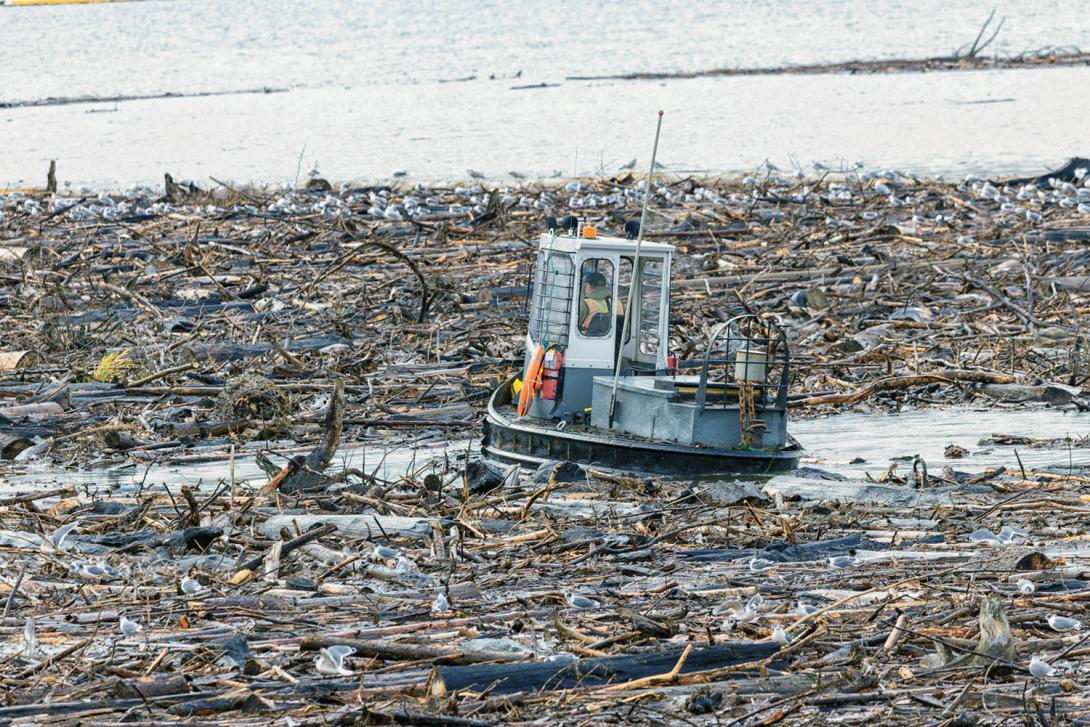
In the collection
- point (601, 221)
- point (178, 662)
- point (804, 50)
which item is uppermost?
point (804, 50)

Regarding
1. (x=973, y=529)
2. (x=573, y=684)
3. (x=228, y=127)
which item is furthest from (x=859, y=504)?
(x=228, y=127)

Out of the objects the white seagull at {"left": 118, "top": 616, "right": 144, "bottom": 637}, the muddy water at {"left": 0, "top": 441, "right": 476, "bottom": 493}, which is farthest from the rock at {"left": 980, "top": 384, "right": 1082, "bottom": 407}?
the white seagull at {"left": 118, "top": 616, "right": 144, "bottom": 637}

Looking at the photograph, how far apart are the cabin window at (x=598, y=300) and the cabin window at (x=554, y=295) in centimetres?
13

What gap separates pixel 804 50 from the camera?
256ft

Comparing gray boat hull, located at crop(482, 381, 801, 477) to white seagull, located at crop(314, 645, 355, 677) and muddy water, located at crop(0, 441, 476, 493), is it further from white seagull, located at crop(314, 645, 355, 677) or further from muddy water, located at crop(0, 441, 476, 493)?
white seagull, located at crop(314, 645, 355, 677)

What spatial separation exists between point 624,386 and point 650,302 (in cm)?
107

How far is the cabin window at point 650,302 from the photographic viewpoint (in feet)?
40.5

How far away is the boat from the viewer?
36.7 ft

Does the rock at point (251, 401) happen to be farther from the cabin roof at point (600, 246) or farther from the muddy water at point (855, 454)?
the cabin roof at point (600, 246)

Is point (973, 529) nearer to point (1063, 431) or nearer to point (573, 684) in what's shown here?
point (573, 684)

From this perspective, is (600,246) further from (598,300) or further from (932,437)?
(932,437)

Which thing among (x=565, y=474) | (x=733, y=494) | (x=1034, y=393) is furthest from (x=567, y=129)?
(x=733, y=494)

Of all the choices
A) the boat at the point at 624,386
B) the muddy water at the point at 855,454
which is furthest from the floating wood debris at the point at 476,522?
the boat at the point at 624,386

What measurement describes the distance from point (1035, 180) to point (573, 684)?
A: 2590cm
